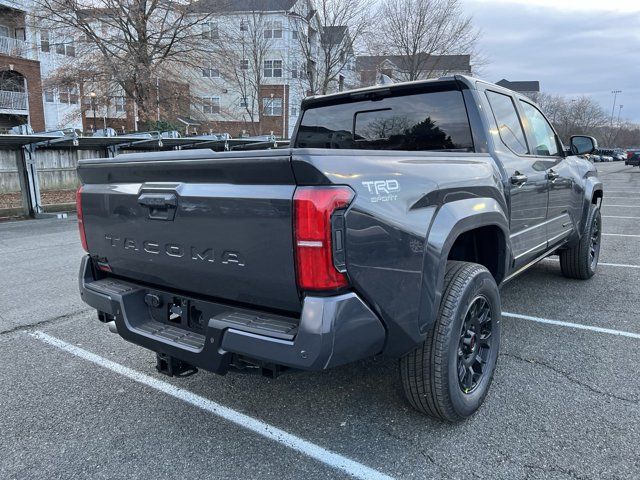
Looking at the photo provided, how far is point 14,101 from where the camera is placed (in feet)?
96.9

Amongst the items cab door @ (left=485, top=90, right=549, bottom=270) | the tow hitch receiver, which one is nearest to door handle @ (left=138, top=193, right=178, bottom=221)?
the tow hitch receiver

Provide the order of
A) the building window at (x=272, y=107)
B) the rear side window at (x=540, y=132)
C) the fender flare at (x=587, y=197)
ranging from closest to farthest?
1. the rear side window at (x=540, y=132)
2. the fender flare at (x=587, y=197)
3. the building window at (x=272, y=107)

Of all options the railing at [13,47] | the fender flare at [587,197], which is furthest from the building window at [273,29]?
the fender flare at [587,197]

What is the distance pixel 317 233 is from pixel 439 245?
2.59ft

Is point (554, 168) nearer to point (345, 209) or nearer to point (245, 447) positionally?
point (345, 209)

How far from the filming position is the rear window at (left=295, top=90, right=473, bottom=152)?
350cm

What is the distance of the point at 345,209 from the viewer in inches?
78.3

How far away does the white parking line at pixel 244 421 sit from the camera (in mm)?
2395

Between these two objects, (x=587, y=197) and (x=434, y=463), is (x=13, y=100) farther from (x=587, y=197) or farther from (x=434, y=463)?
(x=434, y=463)

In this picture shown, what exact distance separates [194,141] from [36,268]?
9.40m

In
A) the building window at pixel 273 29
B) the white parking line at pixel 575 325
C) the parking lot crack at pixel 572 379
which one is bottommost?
the parking lot crack at pixel 572 379

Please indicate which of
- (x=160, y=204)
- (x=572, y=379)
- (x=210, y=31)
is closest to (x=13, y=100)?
(x=210, y=31)

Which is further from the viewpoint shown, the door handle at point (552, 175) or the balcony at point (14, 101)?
the balcony at point (14, 101)

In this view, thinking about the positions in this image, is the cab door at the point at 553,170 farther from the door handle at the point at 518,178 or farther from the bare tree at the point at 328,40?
the bare tree at the point at 328,40
